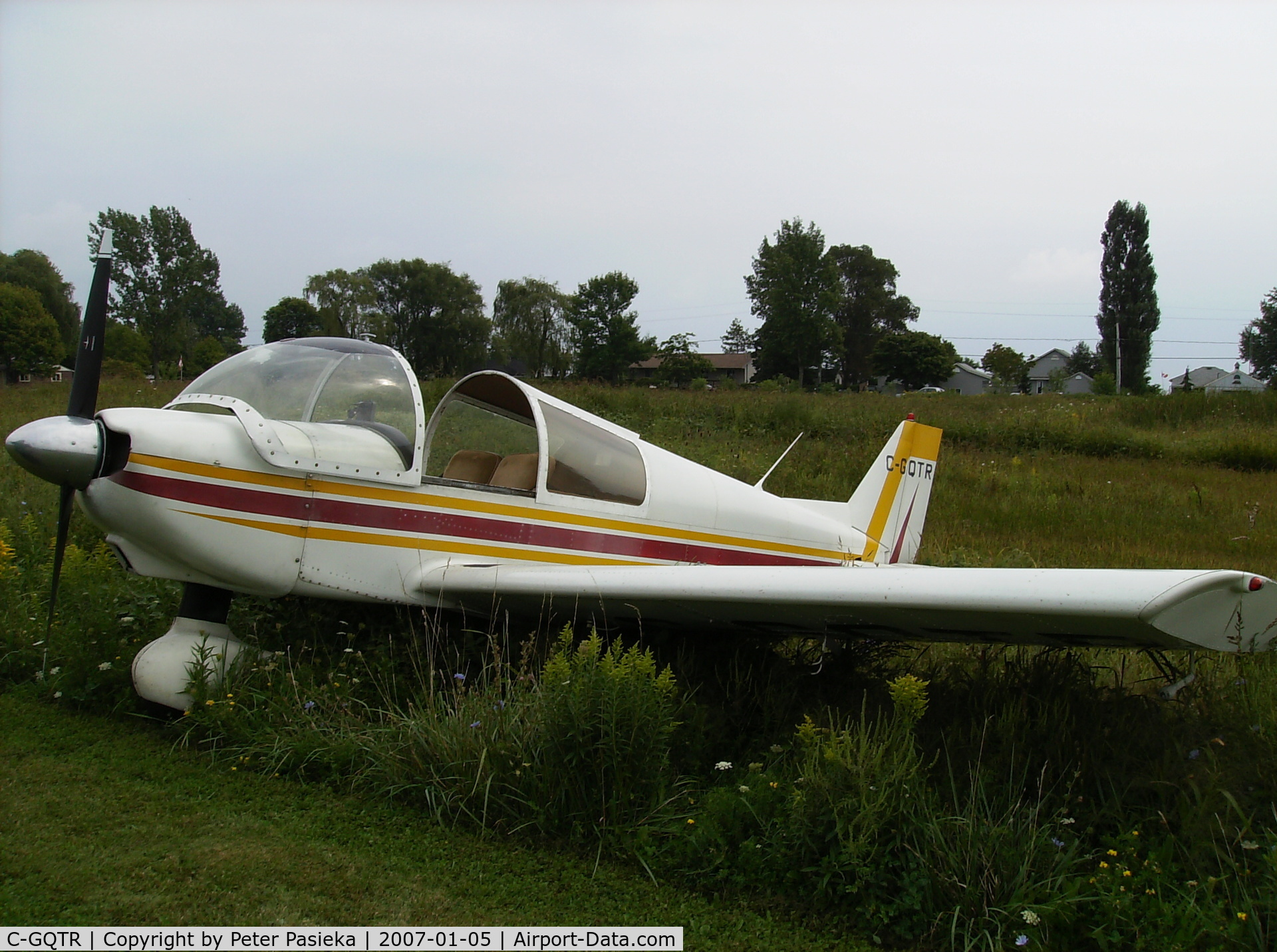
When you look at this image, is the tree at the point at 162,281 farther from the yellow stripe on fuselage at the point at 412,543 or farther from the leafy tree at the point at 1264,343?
the leafy tree at the point at 1264,343

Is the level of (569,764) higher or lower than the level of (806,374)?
lower

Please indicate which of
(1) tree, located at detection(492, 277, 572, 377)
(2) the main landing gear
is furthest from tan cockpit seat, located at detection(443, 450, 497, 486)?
(1) tree, located at detection(492, 277, 572, 377)

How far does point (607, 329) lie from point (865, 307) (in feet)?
116

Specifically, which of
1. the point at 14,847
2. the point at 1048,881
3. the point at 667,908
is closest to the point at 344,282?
the point at 14,847

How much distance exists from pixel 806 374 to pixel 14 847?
218 ft

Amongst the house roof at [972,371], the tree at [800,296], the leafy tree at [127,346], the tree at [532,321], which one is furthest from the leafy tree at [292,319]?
the house roof at [972,371]

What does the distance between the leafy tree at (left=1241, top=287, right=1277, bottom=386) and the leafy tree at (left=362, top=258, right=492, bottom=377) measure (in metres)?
85.9

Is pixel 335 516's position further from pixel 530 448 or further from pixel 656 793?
pixel 656 793

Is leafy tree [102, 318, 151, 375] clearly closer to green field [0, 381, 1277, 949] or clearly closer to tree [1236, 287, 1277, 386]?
green field [0, 381, 1277, 949]

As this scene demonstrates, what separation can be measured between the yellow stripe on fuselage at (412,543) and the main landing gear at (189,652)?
1.64ft

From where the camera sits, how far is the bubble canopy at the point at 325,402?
3816 mm

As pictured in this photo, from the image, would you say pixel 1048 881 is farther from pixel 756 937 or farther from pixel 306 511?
pixel 306 511

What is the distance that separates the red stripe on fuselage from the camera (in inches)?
139

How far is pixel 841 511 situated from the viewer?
625 centimetres
